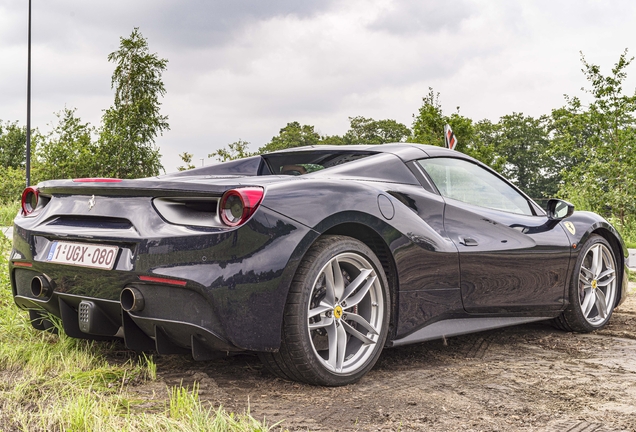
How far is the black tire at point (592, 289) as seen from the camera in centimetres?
480

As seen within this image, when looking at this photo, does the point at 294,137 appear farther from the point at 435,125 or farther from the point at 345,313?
the point at 345,313

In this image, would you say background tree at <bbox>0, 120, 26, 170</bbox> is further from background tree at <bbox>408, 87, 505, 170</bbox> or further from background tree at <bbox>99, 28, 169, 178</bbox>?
background tree at <bbox>408, 87, 505, 170</bbox>

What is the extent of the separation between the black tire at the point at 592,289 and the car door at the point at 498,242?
8.3 inches

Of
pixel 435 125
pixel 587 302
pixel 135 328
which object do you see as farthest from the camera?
pixel 435 125

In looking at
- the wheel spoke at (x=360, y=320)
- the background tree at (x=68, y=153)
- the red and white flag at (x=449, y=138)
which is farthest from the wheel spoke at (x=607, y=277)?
the background tree at (x=68, y=153)

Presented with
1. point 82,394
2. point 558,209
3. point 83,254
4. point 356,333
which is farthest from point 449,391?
point 558,209

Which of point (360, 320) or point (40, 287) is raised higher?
point (40, 287)

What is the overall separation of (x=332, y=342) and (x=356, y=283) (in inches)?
12.3

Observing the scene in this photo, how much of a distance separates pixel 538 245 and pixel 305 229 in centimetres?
215

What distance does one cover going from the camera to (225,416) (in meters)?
2.44

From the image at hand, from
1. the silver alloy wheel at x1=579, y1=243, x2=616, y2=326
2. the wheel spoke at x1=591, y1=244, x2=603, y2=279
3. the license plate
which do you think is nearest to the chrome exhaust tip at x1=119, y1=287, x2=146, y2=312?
the license plate

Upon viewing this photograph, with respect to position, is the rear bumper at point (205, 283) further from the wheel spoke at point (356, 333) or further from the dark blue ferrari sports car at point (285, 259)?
the wheel spoke at point (356, 333)

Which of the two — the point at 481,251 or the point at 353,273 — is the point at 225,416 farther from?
the point at 481,251

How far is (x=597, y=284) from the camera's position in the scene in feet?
16.6
